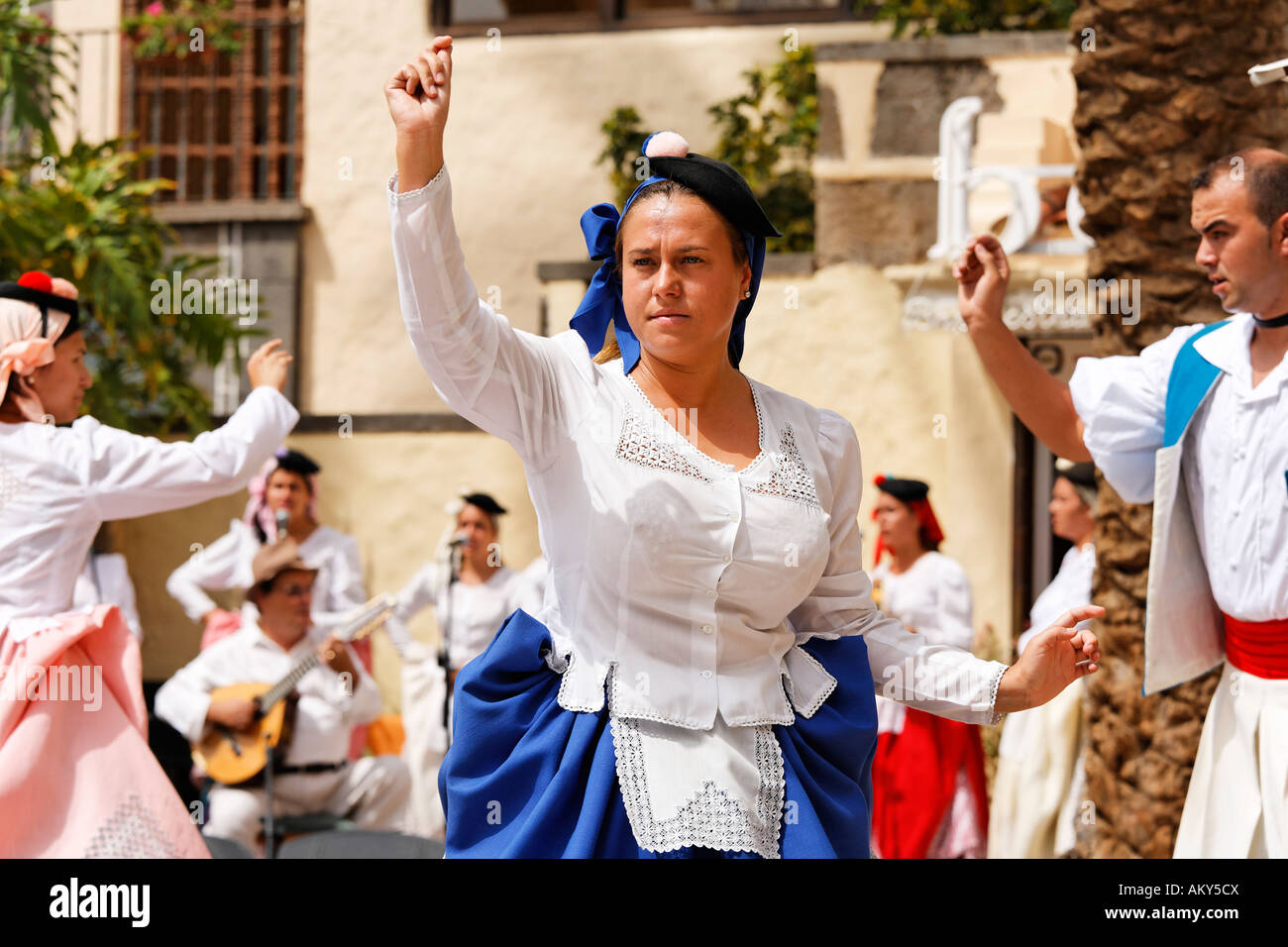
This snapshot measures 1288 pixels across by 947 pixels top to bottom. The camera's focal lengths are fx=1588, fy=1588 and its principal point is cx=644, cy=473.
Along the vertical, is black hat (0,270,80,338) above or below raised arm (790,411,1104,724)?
above

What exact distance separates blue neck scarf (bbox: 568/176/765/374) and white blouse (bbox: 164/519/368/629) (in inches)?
191

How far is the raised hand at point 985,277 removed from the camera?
11.4ft

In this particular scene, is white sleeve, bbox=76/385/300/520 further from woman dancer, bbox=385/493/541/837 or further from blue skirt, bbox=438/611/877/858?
woman dancer, bbox=385/493/541/837

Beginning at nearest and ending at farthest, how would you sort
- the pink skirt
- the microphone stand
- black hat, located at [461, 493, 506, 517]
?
the pink skirt, the microphone stand, black hat, located at [461, 493, 506, 517]

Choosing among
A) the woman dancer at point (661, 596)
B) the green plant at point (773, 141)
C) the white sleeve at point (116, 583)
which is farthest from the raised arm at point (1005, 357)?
the green plant at point (773, 141)

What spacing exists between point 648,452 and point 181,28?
398 inches

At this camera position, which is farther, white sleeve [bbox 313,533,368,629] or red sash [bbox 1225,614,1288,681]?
white sleeve [bbox 313,533,368,629]

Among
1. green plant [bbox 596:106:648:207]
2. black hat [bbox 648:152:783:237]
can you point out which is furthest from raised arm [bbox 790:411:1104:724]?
green plant [bbox 596:106:648:207]

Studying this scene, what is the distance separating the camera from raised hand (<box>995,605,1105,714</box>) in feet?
Result: 9.20

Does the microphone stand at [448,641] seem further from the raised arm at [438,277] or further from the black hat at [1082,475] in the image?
the raised arm at [438,277]

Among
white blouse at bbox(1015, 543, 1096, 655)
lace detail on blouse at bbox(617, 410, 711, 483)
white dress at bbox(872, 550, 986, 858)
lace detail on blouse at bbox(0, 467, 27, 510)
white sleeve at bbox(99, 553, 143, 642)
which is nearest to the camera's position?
lace detail on blouse at bbox(617, 410, 711, 483)

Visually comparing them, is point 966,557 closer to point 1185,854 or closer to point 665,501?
point 1185,854

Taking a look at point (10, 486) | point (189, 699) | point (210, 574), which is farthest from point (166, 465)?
point (210, 574)

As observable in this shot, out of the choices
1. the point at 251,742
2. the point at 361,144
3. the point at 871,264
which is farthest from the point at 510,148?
the point at 251,742
